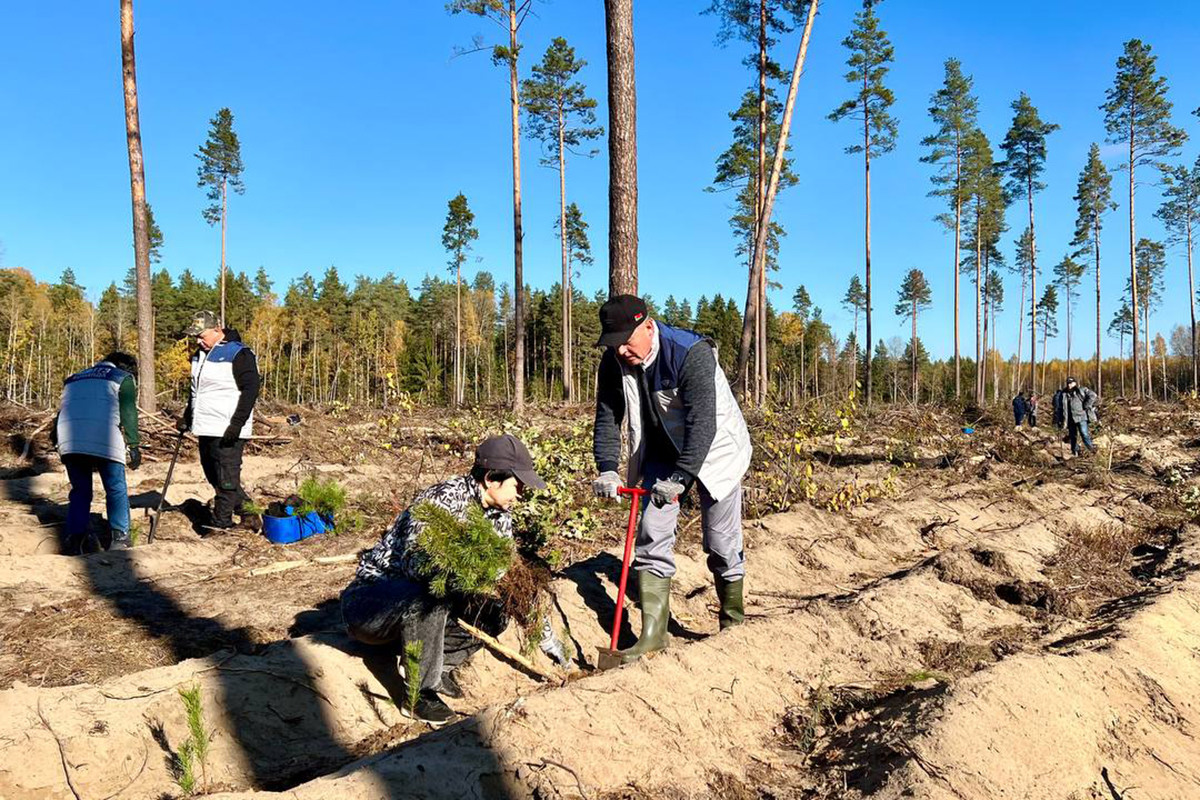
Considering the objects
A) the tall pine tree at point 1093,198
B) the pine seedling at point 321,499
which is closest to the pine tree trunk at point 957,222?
the tall pine tree at point 1093,198

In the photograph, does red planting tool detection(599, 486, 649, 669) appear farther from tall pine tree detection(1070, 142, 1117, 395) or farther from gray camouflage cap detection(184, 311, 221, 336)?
tall pine tree detection(1070, 142, 1117, 395)

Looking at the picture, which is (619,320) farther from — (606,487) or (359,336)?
(359,336)

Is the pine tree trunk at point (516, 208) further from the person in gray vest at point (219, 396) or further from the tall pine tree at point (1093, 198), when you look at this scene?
the tall pine tree at point (1093, 198)

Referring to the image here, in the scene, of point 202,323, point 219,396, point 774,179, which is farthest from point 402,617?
point 774,179

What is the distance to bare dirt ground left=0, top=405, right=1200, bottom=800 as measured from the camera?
2.97 m

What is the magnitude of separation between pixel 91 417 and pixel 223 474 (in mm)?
1156

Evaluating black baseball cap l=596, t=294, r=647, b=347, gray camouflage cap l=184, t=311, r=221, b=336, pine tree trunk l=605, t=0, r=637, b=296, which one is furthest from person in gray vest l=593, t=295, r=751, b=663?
gray camouflage cap l=184, t=311, r=221, b=336

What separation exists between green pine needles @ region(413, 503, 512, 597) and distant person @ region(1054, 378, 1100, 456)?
15677 millimetres

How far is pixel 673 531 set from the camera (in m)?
4.14

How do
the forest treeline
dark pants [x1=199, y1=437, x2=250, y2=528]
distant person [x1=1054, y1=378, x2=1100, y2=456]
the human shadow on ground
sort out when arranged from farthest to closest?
1. the forest treeline
2. distant person [x1=1054, y1=378, x2=1100, y2=456]
3. dark pants [x1=199, y1=437, x2=250, y2=528]
4. the human shadow on ground

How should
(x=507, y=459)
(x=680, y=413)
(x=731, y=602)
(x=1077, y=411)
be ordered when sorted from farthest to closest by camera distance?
(x=1077, y=411) < (x=731, y=602) < (x=680, y=413) < (x=507, y=459)

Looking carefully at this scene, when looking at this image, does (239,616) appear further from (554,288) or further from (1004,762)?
(554,288)

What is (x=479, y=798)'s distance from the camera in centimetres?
269

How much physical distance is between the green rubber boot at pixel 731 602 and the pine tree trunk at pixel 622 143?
10.6ft
